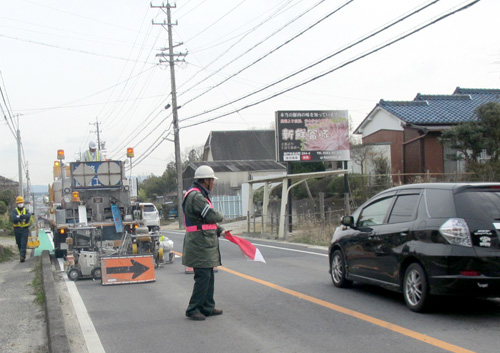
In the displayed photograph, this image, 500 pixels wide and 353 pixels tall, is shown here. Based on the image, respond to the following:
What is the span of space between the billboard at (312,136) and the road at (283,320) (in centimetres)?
1476

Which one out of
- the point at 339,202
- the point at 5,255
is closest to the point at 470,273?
the point at 5,255

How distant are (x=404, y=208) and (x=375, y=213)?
81cm

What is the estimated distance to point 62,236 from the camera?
1543 cm

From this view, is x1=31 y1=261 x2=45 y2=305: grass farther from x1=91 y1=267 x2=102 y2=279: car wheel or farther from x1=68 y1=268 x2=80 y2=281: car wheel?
x1=91 y1=267 x2=102 y2=279: car wheel

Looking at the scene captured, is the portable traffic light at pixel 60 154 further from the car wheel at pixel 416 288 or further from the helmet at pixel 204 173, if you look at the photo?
the car wheel at pixel 416 288

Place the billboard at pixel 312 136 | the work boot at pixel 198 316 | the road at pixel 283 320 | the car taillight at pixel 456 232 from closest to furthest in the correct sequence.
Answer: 1. the road at pixel 283 320
2. the car taillight at pixel 456 232
3. the work boot at pixel 198 316
4. the billboard at pixel 312 136

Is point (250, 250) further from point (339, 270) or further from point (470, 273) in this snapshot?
point (470, 273)

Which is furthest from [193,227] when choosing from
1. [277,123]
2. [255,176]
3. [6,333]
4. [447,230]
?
[255,176]

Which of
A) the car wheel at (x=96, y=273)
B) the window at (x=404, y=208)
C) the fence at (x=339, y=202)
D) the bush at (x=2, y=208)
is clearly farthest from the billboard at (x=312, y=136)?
the bush at (x=2, y=208)

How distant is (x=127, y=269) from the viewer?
11.0 meters

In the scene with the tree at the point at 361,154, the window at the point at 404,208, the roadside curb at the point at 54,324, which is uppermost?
the tree at the point at 361,154

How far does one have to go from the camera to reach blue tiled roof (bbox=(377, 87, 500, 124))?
2775 centimetres

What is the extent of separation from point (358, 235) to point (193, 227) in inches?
112

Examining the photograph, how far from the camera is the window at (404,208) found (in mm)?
7781
